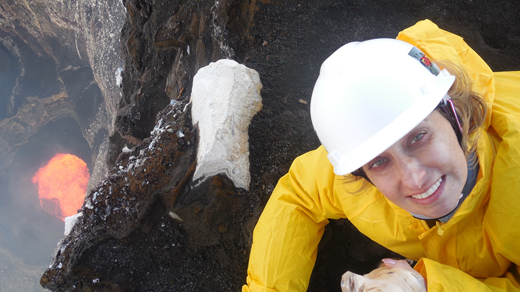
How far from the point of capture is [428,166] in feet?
3.81

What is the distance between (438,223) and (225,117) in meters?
1.55

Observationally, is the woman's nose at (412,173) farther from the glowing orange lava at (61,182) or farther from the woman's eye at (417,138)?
the glowing orange lava at (61,182)

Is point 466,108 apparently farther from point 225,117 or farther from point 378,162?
point 225,117

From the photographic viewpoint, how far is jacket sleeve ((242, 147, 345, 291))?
5.80 feet

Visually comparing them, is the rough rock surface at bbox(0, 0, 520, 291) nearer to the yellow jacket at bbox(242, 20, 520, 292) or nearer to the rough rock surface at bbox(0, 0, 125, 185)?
the yellow jacket at bbox(242, 20, 520, 292)

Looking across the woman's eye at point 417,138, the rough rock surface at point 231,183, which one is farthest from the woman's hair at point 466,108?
the rough rock surface at point 231,183

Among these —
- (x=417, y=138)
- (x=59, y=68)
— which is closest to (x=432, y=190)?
(x=417, y=138)

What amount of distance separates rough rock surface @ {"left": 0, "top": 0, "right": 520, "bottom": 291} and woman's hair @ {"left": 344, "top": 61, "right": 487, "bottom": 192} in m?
1.23

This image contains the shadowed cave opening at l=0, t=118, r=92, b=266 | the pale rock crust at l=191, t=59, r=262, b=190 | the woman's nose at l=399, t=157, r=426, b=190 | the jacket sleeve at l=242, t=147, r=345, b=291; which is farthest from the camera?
the shadowed cave opening at l=0, t=118, r=92, b=266

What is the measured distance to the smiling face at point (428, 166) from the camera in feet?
3.79

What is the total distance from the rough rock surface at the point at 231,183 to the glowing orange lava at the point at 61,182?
1070 cm

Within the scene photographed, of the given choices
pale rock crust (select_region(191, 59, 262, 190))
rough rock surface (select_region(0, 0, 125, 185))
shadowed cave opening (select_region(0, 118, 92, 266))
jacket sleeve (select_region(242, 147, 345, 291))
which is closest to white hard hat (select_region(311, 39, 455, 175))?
jacket sleeve (select_region(242, 147, 345, 291))

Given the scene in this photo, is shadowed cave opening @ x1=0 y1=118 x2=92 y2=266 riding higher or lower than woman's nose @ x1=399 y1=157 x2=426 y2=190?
lower

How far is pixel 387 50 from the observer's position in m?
1.30
